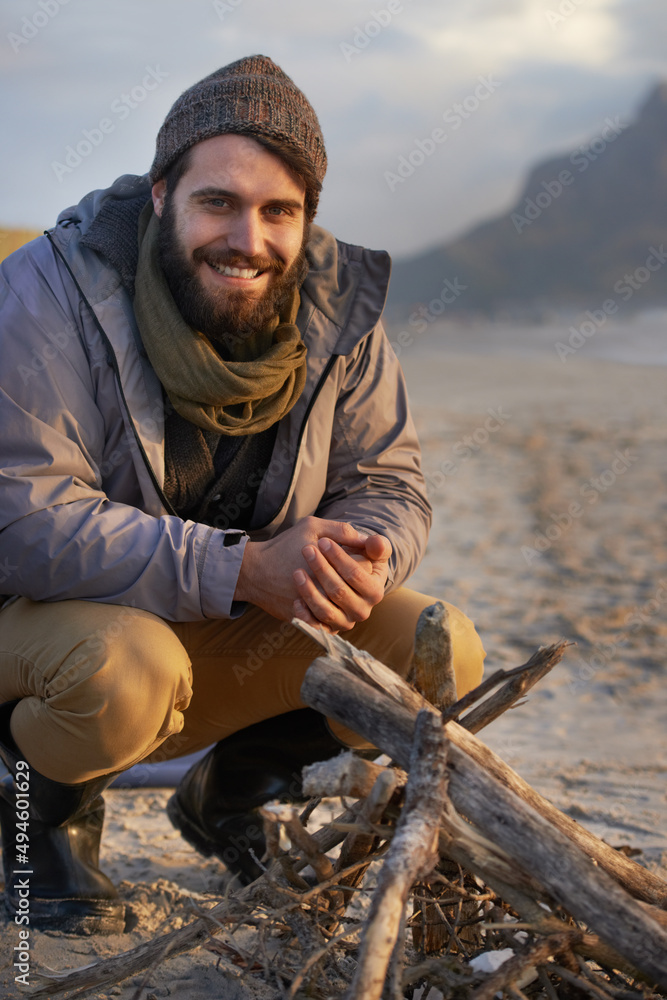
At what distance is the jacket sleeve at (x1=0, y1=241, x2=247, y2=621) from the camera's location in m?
2.15

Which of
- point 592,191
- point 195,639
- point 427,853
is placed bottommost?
point 195,639

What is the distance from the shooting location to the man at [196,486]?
2.15 meters

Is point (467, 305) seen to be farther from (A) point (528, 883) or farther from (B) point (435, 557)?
(A) point (528, 883)

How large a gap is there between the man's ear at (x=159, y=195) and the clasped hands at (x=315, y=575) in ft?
3.20

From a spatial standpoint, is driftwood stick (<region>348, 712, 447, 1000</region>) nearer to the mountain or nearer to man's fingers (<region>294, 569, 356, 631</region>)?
man's fingers (<region>294, 569, 356, 631</region>)

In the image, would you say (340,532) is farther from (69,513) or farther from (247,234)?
(247,234)

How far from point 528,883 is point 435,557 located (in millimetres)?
5095

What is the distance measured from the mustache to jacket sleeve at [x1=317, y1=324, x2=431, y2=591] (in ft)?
1.15

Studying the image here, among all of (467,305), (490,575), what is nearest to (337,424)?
(490,575)

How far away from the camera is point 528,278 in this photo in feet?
179

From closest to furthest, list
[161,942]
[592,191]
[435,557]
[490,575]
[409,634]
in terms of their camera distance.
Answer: [161,942], [409,634], [490,575], [435,557], [592,191]

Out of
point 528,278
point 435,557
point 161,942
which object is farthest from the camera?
point 528,278

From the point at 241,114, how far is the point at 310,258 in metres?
0.46

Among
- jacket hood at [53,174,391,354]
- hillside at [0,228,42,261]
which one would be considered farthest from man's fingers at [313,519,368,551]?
hillside at [0,228,42,261]
